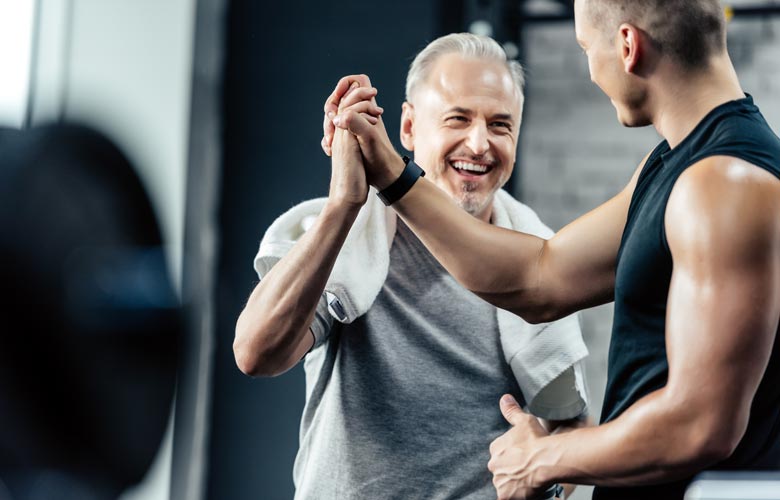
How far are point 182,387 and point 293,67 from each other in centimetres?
106

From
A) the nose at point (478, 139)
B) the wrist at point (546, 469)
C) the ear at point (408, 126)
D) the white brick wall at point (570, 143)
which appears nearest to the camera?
the wrist at point (546, 469)

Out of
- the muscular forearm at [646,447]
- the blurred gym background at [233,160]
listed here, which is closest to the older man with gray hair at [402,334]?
the muscular forearm at [646,447]

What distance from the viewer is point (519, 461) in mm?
1125

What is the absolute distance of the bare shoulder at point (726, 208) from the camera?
36.4 inches

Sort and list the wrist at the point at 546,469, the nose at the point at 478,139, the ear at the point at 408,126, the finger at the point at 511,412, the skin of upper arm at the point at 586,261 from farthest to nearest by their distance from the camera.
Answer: the ear at the point at 408,126 < the nose at the point at 478,139 < the skin of upper arm at the point at 586,261 < the finger at the point at 511,412 < the wrist at the point at 546,469

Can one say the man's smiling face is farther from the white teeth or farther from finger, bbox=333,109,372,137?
finger, bbox=333,109,372,137

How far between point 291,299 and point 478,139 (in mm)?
490

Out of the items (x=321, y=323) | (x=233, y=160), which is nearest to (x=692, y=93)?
(x=321, y=323)

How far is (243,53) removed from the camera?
8.55 feet

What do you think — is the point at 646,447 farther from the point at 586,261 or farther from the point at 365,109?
the point at 365,109

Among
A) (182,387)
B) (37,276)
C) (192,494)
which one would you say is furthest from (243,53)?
(37,276)

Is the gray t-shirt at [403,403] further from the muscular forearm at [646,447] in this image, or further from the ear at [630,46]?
the ear at [630,46]

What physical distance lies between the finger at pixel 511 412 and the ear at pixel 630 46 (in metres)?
0.51

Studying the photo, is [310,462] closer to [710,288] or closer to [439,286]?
[439,286]
